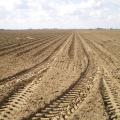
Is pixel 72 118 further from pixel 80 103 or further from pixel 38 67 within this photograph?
pixel 38 67

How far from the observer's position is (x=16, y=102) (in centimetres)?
812

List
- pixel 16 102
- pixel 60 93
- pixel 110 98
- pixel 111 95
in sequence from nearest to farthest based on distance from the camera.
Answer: pixel 16 102 → pixel 110 98 → pixel 111 95 → pixel 60 93

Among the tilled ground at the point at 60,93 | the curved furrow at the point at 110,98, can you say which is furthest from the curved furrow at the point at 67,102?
the curved furrow at the point at 110,98

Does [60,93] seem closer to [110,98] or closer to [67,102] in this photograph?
[67,102]

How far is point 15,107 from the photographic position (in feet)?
25.1

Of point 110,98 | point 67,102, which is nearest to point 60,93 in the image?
point 67,102

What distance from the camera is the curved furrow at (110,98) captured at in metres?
7.22

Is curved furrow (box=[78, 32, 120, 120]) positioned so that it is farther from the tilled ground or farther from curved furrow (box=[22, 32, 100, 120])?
curved furrow (box=[22, 32, 100, 120])

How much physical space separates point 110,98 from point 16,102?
111 inches

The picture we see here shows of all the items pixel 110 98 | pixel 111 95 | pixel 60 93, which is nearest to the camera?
pixel 110 98

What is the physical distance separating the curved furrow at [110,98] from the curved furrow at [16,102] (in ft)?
7.66

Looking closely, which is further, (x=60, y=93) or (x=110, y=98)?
(x=60, y=93)

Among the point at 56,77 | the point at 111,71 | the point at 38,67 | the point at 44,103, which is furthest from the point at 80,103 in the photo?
the point at 38,67

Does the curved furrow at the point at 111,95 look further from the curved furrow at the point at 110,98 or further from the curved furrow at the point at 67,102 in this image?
the curved furrow at the point at 67,102
